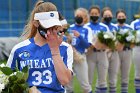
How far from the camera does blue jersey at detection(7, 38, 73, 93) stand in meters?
4.09

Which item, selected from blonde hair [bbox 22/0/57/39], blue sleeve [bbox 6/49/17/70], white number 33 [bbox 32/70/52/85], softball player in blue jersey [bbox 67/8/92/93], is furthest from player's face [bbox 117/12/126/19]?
white number 33 [bbox 32/70/52/85]

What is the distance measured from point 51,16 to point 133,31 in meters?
6.30

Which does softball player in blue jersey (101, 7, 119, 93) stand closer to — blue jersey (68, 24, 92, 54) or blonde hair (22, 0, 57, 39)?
blue jersey (68, 24, 92, 54)

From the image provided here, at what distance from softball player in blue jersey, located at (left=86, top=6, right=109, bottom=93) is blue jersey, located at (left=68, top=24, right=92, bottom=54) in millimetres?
285

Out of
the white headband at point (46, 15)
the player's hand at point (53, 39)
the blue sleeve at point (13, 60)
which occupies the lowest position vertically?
the blue sleeve at point (13, 60)

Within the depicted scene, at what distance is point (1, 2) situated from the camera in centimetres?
3256

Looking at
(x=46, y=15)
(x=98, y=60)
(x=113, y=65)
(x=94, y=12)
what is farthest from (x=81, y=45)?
(x=46, y=15)

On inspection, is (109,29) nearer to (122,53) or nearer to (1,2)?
(122,53)

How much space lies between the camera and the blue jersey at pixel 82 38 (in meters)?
9.29

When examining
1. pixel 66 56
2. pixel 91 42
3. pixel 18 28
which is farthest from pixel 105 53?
pixel 18 28

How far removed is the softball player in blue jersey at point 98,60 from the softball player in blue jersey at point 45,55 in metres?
5.45

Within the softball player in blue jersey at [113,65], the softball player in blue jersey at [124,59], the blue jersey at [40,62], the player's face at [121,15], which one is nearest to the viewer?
the blue jersey at [40,62]

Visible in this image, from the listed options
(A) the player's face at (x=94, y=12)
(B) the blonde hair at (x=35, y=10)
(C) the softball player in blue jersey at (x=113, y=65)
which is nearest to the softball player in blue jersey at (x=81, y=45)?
(A) the player's face at (x=94, y=12)

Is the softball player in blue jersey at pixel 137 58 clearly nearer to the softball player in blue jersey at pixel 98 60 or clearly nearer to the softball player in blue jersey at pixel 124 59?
the softball player in blue jersey at pixel 124 59
